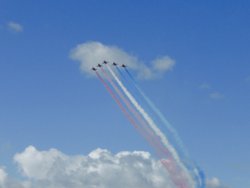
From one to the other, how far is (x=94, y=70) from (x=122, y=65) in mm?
27969

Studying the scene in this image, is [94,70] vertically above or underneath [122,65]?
above

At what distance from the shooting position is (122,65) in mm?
138875

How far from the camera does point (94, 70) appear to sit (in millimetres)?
147250
